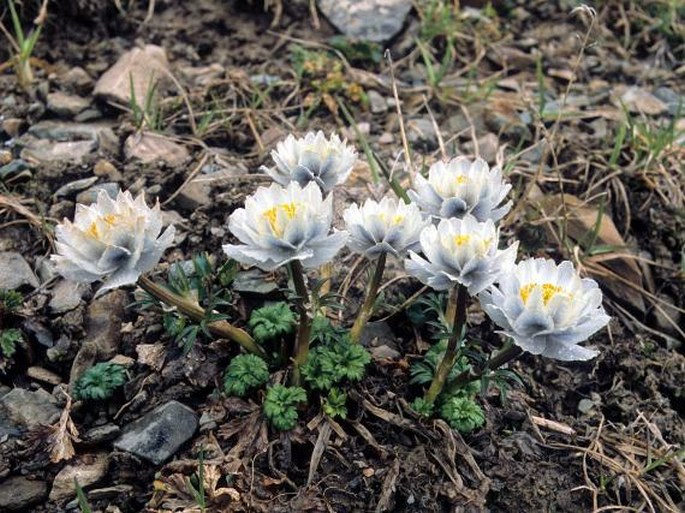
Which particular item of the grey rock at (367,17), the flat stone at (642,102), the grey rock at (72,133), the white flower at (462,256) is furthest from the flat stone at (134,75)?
the flat stone at (642,102)

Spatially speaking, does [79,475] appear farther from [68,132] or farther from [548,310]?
[68,132]

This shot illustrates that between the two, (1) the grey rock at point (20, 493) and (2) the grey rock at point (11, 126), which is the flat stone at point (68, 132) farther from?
(1) the grey rock at point (20, 493)

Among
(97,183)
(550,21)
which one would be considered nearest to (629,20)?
(550,21)

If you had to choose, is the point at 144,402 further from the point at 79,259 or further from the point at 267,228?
the point at 267,228

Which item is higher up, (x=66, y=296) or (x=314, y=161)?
(x=314, y=161)

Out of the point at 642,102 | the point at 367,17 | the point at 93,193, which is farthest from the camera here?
the point at 367,17

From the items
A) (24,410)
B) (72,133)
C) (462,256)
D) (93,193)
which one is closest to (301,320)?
(462,256)
